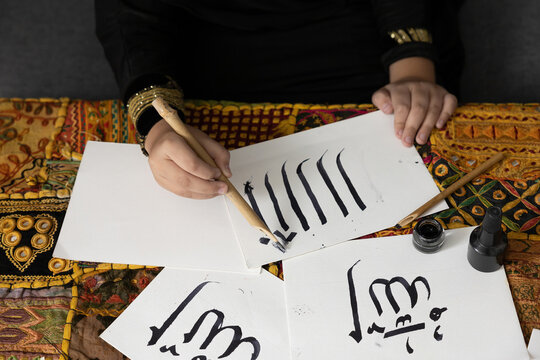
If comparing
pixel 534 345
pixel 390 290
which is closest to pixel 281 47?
pixel 390 290

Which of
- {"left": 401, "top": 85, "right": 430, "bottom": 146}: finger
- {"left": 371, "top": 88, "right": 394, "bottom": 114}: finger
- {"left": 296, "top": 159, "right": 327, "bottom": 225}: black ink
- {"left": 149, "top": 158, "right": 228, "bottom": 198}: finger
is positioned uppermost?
{"left": 149, "top": 158, "right": 228, "bottom": 198}: finger

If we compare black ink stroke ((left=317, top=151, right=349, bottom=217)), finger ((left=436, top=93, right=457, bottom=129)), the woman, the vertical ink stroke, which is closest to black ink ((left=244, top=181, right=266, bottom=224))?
the vertical ink stroke

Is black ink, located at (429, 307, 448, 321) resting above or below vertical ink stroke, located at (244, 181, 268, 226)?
below

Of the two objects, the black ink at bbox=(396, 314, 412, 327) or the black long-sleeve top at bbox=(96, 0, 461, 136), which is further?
the black long-sleeve top at bbox=(96, 0, 461, 136)

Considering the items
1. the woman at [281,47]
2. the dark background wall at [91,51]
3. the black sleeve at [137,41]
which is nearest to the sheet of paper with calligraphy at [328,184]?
the woman at [281,47]

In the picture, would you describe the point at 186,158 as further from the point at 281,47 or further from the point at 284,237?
the point at 281,47

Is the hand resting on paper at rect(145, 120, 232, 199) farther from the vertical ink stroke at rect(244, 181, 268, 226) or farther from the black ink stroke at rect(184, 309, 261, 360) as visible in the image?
the black ink stroke at rect(184, 309, 261, 360)

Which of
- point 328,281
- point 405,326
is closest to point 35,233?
point 328,281

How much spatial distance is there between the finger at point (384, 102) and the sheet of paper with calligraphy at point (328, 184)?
1 cm

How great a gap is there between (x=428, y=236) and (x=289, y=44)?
0.53m

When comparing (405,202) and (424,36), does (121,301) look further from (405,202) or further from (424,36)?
(424,36)

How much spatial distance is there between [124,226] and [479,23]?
1.07 meters

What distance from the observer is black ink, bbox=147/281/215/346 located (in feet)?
2.20

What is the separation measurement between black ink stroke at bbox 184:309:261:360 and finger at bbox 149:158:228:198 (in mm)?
166
